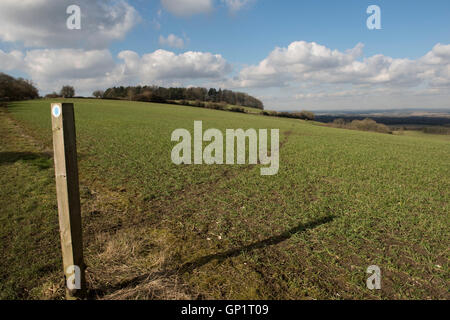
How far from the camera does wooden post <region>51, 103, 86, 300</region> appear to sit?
326 cm

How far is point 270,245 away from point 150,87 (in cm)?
11630

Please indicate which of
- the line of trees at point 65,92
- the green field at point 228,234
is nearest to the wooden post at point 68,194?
the green field at point 228,234

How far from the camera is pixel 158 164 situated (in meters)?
12.8

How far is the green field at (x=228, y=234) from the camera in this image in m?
4.34

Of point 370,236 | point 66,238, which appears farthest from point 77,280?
point 370,236

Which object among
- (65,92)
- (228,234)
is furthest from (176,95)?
(228,234)

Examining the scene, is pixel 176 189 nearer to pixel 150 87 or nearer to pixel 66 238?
pixel 66 238

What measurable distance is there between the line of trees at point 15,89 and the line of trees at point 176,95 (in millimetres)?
22068

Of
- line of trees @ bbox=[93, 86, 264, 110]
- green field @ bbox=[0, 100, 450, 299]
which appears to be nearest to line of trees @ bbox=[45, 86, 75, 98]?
line of trees @ bbox=[93, 86, 264, 110]

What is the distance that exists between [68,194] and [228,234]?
392 cm

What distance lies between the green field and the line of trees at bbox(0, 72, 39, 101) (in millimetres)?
78250

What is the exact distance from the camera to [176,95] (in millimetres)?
109500

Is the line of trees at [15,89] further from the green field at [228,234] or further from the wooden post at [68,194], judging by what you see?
the wooden post at [68,194]

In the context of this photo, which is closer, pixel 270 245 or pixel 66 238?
pixel 66 238
